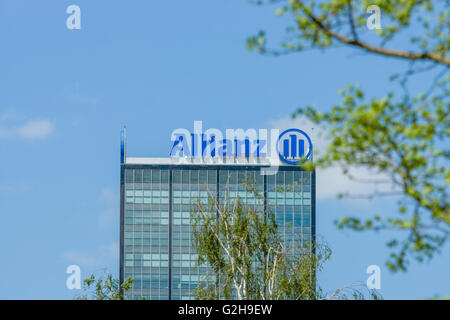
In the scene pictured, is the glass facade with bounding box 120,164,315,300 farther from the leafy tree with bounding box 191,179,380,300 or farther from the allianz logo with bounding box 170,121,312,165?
the leafy tree with bounding box 191,179,380,300

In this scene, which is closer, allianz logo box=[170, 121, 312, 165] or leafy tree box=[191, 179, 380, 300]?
leafy tree box=[191, 179, 380, 300]

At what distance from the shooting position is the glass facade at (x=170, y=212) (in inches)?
5221

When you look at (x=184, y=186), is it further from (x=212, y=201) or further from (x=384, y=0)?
(x=384, y=0)

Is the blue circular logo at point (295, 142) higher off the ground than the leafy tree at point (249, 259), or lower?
higher

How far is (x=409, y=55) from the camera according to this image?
37.2ft

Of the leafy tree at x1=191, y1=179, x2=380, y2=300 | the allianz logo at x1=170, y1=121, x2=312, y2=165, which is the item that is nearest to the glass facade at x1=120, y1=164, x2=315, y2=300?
the allianz logo at x1=170, y1=121, x2=312, y2=165

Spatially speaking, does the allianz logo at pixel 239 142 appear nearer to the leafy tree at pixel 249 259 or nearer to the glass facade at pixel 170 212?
the glass facade at pixel 170 212

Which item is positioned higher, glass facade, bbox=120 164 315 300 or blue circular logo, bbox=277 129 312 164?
blue circular logo, bbox=277 129 312 164

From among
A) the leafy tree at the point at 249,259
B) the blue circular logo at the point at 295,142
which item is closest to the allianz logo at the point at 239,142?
the blue circular logo at the point at 295,142

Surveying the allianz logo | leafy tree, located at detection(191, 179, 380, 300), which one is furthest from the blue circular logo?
leafy tree, located at detection(191, 179, 380, 300)

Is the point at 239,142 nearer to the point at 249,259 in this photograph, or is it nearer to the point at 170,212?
the point at 170,212

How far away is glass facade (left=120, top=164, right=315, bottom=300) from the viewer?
133 metres
